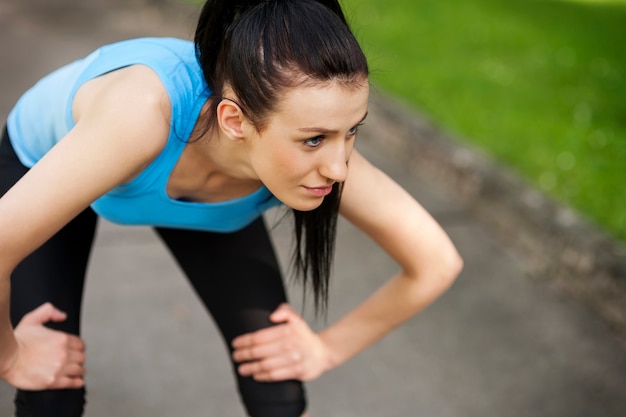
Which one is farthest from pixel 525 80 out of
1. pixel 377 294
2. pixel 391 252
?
pixel 391 252

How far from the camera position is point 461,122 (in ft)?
15.9

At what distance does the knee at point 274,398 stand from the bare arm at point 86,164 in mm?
639

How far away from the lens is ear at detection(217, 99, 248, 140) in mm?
1678

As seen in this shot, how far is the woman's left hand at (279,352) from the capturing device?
82.5 inches

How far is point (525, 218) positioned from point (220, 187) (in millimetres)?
2180

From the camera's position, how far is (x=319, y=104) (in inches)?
62.9

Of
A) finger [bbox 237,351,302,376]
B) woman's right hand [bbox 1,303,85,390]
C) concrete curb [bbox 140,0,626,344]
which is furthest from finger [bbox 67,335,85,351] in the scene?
concrete curb [bbox 140,0,626,344]

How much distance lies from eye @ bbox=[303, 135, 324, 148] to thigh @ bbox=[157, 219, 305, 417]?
21.6 inches

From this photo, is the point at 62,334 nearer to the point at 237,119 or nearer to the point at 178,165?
the point at 178,165

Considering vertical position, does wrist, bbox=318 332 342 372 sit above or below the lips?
below

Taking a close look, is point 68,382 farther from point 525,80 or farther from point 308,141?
point 525,80

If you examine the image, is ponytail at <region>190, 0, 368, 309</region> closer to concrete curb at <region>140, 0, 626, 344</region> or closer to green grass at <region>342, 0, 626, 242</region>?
concrete curb at <region>140, 0, 626, 344</region>

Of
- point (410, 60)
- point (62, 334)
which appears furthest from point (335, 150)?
point (410, 60)

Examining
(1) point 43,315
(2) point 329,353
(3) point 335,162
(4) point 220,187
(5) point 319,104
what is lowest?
(2) point 329,353
